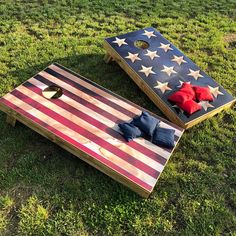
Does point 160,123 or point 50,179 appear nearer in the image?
point 50,179

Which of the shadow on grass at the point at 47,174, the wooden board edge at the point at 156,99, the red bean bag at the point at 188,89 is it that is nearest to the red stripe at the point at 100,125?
the shadow on grass at the point at 47,174

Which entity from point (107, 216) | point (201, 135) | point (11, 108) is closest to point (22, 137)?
point (11, 108)

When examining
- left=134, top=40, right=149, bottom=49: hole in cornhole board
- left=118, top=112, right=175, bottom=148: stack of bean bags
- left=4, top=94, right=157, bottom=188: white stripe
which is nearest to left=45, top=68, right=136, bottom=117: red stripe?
left=118, top=112, right=175, bottom=148: stack of bean bags

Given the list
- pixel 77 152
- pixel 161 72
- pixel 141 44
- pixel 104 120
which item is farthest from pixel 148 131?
pixel 141 44

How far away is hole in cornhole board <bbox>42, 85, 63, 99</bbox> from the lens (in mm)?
5160

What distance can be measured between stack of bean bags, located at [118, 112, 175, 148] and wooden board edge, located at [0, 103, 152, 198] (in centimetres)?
56

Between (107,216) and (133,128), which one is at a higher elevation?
(133,128)

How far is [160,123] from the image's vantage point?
5.02 m

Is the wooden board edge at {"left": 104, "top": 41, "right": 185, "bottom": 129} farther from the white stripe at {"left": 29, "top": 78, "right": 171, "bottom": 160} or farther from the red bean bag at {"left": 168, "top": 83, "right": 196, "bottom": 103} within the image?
the white stripe at {"left": 29, "top": 78, "right": 171, "bottom": 160}

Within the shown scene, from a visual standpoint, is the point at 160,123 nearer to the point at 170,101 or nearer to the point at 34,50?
the point at 170,101

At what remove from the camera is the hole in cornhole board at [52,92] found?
203 inches

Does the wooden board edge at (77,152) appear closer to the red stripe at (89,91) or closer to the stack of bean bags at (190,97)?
the red stripe at (89,91)

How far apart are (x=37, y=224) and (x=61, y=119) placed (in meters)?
1.44

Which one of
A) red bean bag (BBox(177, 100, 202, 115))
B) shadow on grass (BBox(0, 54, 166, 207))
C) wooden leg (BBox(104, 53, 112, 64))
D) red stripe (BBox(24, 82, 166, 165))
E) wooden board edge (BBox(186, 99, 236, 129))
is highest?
red bean bag (BBox(177, 100, 202, 115))
